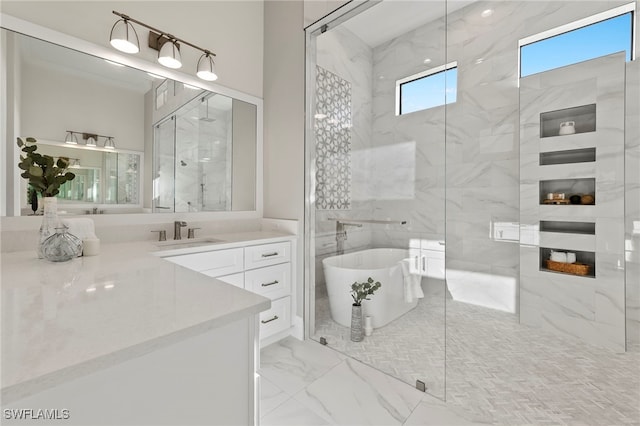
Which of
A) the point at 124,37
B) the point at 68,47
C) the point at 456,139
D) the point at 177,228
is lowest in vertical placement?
the point at 177,228

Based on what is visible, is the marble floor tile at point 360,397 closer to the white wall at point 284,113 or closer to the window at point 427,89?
the white wall at point 284,113

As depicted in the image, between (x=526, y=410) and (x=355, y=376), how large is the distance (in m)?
0.95

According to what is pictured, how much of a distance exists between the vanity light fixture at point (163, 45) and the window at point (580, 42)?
2.63 metres

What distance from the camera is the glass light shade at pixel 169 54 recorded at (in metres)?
2.02

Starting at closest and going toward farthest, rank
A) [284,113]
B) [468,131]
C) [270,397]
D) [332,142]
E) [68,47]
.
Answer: [270,397], [68,47], [468,131], [332,142], [284,113]

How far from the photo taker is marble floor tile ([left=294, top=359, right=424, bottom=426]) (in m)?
1.48

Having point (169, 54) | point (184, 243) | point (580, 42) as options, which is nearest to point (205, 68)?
point (169, 54)

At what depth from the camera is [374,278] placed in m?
2.20

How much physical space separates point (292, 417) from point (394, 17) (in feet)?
9.19

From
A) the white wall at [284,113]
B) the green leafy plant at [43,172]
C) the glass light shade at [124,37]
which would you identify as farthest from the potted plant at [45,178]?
the white wall at [284,113]

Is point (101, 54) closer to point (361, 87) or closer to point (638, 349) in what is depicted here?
point (361, 87)

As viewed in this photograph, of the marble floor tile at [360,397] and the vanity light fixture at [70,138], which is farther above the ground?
the vanity light fixture at [70,138]

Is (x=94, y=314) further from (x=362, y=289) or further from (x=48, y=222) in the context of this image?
(x=362, y=289)

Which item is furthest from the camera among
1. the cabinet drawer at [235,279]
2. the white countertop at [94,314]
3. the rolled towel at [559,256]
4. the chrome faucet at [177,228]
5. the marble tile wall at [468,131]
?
the rolled towel at [559,256]
